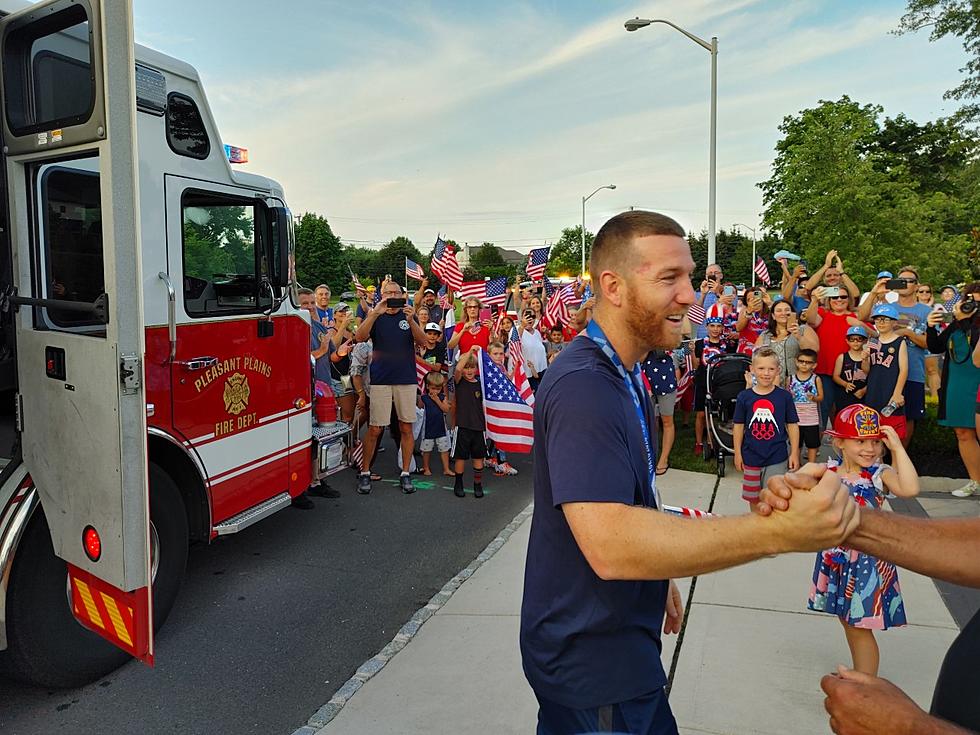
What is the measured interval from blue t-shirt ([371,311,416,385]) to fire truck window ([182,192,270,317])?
244 cm

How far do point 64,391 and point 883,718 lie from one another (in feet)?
10.9

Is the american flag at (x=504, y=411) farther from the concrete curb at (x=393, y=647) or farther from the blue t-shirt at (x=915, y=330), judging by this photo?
the blue t-shirt at (x=915, y=330)

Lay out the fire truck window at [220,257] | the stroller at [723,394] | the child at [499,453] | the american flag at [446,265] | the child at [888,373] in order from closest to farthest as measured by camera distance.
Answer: the fire truck window at [220,257], the child at [888,373], the stroller at [723,394], the child at [499,453], the american flag at [446,265]

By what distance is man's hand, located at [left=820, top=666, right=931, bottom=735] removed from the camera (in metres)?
1.39

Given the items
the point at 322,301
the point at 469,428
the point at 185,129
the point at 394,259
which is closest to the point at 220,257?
the point at 185,129

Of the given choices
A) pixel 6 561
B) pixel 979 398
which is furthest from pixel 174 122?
pixel 979 398

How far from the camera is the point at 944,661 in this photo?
5.06 feet

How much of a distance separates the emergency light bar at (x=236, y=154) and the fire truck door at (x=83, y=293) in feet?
4.23

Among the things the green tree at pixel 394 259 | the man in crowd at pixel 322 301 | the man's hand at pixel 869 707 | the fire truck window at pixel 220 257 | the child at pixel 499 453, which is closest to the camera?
the man's hand at pixel 869 707

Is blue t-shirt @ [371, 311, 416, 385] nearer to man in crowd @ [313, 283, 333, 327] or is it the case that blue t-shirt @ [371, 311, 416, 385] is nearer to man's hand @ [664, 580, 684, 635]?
man in crowd @ [313, 283, 333, 327]

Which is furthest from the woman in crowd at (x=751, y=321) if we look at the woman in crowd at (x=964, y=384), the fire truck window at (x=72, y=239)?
the fire truck window at (x=72, y=239)

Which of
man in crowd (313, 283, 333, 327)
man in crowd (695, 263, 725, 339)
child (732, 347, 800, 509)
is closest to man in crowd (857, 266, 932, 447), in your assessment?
man in crowd (695, 263, 725, 339)

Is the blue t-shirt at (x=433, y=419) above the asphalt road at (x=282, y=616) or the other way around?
above

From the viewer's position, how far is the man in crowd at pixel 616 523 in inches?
61.7
